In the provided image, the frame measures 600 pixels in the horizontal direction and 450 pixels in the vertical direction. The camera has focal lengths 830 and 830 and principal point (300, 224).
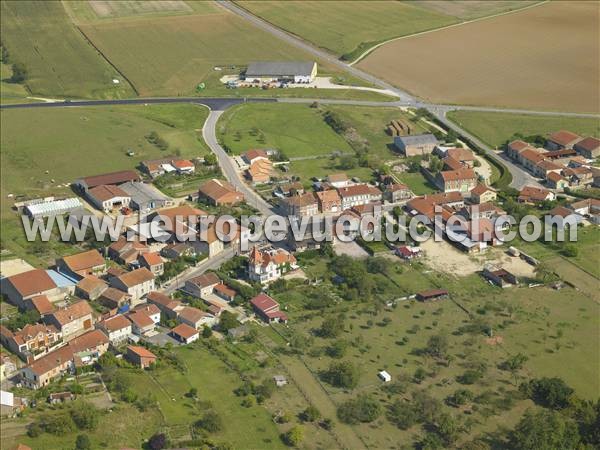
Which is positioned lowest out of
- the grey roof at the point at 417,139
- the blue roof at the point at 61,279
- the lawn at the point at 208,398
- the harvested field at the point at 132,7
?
the blue roof at the point at 61,279

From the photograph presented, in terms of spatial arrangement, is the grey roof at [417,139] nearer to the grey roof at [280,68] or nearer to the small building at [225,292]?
the grey roof at [280,68]

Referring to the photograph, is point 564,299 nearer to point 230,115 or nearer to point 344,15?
point 230,115

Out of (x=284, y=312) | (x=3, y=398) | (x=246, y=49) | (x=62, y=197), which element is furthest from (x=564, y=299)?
(x=246, y=49)

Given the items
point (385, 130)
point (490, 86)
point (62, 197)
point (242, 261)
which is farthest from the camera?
point (490, 86)

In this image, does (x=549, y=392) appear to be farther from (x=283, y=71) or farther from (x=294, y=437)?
Result: (x=283, y=71)

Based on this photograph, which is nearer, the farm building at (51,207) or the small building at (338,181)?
the farm building at (51,207)

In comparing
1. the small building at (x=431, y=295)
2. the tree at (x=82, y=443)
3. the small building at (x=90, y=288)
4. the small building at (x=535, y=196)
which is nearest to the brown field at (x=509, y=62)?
the small building at (x=535, y=196)
